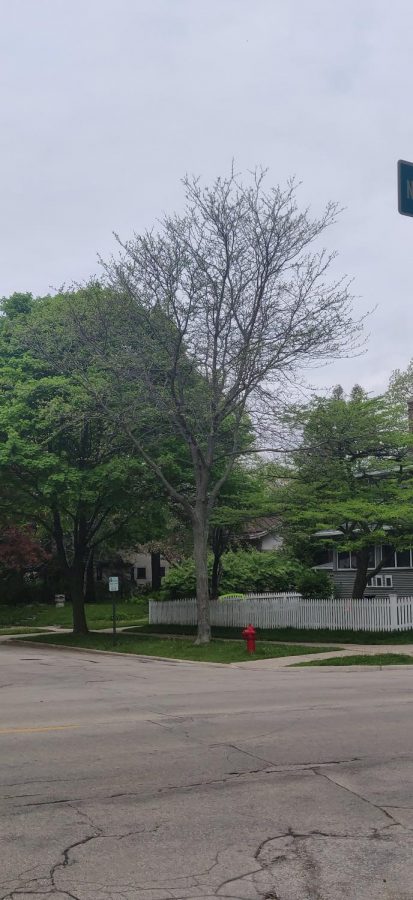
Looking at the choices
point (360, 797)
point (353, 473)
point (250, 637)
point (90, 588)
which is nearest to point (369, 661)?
point (250, 637)

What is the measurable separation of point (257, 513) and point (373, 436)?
17.8 feet

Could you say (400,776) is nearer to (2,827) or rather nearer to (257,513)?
(2,827)

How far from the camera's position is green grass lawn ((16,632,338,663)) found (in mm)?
23875

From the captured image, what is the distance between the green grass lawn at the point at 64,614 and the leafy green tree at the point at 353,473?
51.6 ft

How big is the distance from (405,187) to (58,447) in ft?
77.5

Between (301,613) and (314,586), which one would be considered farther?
(314,586)

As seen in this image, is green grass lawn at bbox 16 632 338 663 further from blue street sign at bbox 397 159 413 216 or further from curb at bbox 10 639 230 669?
blue street sign at bbox 397 159 413 216

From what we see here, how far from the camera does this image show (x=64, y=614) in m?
49.0

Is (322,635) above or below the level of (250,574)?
below

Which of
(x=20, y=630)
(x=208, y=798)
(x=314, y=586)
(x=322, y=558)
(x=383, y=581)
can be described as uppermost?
(x=322, y=558)

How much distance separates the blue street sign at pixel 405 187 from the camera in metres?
8.77

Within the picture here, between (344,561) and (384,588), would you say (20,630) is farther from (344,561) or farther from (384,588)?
(384,588)

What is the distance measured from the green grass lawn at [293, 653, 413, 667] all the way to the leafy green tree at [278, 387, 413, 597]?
582 centimetres

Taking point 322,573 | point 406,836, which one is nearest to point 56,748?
point 406,836
